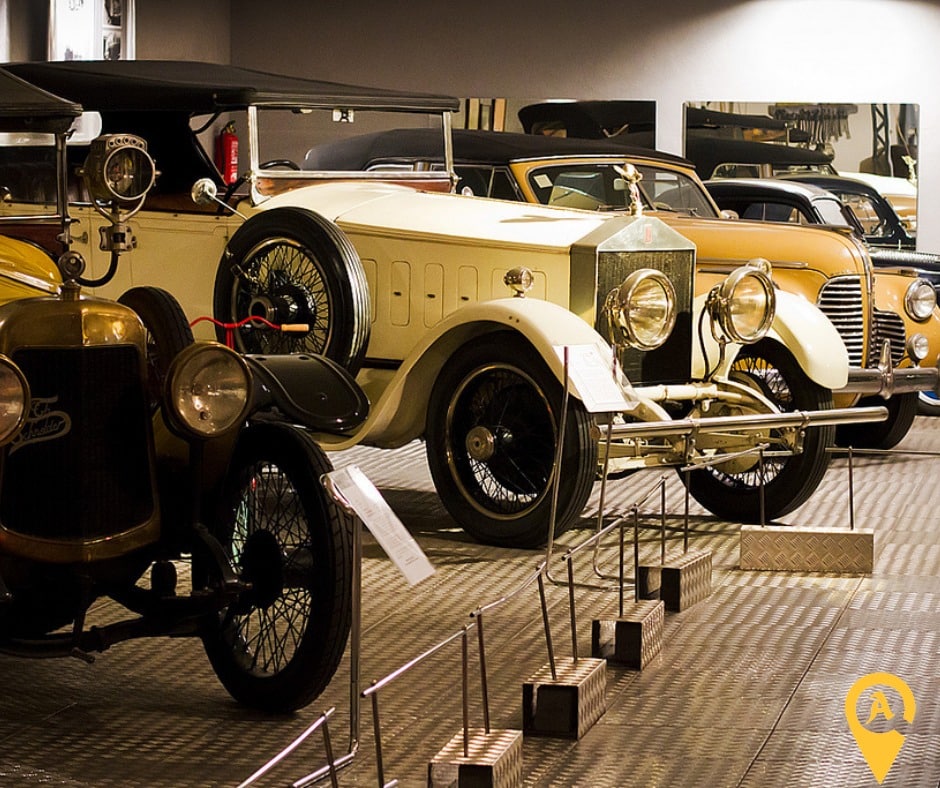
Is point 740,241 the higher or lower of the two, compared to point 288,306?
higher

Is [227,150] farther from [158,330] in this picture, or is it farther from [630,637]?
[630,637]

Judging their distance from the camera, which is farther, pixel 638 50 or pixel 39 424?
pixel 638 50

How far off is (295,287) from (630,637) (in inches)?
80.0

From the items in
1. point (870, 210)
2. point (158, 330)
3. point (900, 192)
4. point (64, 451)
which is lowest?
point (64, 451)

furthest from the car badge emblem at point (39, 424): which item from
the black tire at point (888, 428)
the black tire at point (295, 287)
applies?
the black tire at point (888, 428)

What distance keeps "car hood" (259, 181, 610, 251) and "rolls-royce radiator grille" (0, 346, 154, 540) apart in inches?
92.2

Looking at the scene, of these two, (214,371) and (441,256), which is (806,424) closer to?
(441,256)

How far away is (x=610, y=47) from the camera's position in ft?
35.5

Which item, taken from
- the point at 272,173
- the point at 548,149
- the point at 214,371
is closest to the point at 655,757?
the point at 214,371

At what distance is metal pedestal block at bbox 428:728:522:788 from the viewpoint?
2623 mm

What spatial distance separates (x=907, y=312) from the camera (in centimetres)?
732

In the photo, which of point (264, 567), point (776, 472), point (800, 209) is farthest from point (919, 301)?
point (264, 567)

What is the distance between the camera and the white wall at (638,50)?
413 inches

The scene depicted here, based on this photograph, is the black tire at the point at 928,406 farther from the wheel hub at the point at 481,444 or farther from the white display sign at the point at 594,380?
the white display sign at the point at 594,380
